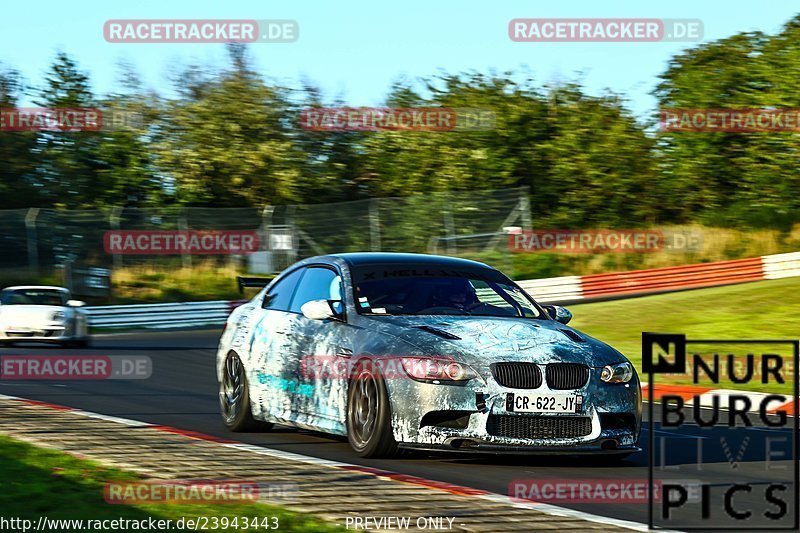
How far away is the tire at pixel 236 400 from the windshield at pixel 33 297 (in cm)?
1382

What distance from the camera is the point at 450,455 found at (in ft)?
31.5

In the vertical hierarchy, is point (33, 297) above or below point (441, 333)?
above

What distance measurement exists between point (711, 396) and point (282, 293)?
5.94m

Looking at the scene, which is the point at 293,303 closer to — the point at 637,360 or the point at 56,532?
the point at 56,532

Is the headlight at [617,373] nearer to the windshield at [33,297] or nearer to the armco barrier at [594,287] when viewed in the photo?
the windshield at [33,297]

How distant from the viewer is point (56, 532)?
5.64 m

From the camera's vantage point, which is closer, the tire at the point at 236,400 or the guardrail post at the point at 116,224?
the tire at the point at 236,400

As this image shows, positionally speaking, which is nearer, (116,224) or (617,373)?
(617,373)

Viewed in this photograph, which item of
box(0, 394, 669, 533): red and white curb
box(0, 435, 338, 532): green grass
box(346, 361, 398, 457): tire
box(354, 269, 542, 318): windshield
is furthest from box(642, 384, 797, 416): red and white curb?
box(0, 435, 338, 532): green grass

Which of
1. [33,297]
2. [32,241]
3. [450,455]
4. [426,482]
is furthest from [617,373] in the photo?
[32,241]

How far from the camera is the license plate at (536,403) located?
8.84 metres

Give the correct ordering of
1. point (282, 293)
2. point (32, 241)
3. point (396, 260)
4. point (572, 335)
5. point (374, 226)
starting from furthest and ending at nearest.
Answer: point (374, 226)
point (32, 241)
point (282, 293)
point (396, 260)
point (572, 335)

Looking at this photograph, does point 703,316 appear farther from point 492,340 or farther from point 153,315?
point 492,340

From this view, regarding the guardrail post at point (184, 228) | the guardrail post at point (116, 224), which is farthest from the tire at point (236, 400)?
the guardrail post at point (184, 228)
